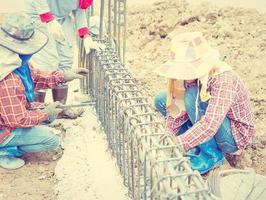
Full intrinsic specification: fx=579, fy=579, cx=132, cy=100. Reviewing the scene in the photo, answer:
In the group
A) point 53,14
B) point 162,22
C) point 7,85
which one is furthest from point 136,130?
point 162,22

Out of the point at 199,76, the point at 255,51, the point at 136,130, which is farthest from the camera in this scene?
the point at 255,51

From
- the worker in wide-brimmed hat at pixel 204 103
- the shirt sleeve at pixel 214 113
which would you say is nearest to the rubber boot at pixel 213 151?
the worker in wide-brimmed hat at pixel 204 103

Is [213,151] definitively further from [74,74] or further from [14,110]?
[14,110]

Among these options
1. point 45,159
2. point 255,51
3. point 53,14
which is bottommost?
point 45,159

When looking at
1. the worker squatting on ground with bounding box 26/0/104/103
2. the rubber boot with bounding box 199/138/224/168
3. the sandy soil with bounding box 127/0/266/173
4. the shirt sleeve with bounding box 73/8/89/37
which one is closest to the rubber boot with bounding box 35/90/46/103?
the worker squatting on ground with bounding box 26/0/104/103

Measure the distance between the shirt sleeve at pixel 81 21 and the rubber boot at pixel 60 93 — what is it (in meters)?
0.49

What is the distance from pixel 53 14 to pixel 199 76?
1809 mm

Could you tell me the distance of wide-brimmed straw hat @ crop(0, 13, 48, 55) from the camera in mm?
3996

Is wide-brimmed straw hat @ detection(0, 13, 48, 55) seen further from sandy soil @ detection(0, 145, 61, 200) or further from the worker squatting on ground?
sandy soil @ detection(0, 145, 61, 200)

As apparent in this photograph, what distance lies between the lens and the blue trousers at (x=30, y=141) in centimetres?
418

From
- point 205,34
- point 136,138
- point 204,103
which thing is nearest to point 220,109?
point 204,103

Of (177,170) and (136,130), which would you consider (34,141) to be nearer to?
(136,130)

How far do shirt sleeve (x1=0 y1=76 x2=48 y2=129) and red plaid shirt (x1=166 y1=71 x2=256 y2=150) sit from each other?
1.13m

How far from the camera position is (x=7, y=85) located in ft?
13.0
